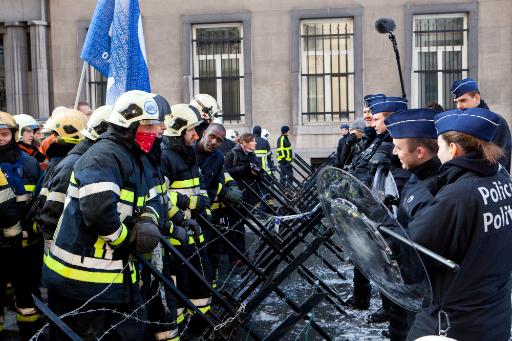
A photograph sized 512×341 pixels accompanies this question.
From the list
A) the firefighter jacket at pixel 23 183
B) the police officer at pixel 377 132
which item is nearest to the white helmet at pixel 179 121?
the firefighter jacket at pixel 23 183

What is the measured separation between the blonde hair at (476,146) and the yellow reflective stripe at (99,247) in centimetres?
220

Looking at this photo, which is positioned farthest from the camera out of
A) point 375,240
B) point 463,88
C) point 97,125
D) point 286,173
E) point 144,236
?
point 286,173

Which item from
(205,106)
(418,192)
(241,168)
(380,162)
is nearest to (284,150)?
(241,168)

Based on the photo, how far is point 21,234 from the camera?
6.36 meters

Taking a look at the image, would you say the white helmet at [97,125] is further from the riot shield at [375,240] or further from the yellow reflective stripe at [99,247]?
the riot shield at [375,240]

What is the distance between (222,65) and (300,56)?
2038 mm

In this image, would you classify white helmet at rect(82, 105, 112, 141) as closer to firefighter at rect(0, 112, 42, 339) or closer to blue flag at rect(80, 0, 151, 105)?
firefighter at rect(0, 112, 42, 339)

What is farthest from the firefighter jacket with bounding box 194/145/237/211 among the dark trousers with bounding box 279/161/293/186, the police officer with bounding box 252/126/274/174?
the dark trousers with bounding box 279/161/293/186

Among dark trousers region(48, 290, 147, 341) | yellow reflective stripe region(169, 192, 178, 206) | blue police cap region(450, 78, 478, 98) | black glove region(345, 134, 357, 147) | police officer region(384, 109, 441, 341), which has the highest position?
blue police cap region(450, 78, 478, 98)

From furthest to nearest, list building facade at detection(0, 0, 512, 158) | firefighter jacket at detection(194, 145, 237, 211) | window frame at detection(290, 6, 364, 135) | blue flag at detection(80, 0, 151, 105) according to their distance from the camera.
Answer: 1. window frame at detection(290, 6, 364, 135)
2. building facade at detection(0, 0, 512, 158)
3. firefighter jacket at detection(194, 145, 237, 211)
4. blue flag at detection(80, 0, 151, 105)

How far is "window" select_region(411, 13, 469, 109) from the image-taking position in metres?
18.4

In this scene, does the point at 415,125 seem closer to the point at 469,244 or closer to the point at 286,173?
the point at 469,244

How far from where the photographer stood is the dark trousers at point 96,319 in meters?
4.58

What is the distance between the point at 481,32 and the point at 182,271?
13.7 m
